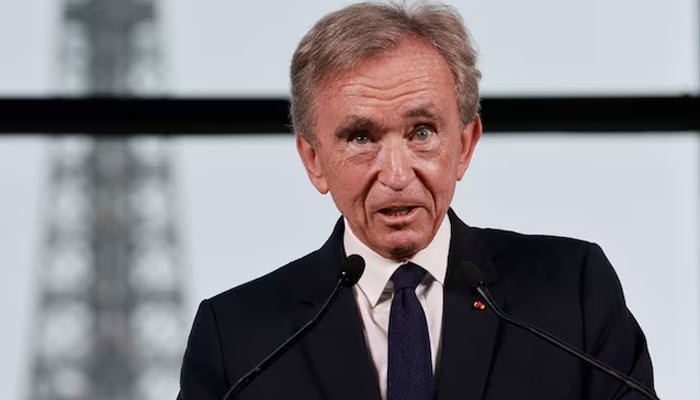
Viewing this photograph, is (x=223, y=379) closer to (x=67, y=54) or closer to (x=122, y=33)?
(x=67, y=54)

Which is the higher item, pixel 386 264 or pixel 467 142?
pixel 467 142

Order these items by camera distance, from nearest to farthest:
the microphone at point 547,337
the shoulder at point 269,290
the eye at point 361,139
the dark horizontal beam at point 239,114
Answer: the microphone at point 547,337 < the eye at point 361,139 < the shoulder at point 269,290 < the dark horizontal beam at point 239,114

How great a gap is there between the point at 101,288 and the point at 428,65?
7.22 meters

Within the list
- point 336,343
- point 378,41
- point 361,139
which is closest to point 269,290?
point 336,343

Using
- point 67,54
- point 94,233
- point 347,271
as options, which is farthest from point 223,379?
point 94,233

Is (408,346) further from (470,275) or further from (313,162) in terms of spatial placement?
(313,162)

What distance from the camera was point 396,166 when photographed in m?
1.53

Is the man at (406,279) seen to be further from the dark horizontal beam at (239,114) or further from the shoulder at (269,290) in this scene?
the dark horizontal beam at (239,114)

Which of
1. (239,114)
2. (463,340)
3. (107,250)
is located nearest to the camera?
(463,340)

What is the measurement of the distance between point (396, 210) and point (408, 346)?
15 centimetres

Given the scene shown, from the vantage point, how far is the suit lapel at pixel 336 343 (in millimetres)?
1582

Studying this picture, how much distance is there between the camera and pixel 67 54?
16.9ft

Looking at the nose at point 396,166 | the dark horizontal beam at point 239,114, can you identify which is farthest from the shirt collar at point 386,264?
the dark horizontal beam at point 239,114

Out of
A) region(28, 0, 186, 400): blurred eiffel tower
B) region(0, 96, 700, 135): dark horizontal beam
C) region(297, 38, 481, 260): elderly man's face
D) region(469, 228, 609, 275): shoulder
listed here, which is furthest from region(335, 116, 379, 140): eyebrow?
region(28, 0, 186, 400): blurred eiffel tower
